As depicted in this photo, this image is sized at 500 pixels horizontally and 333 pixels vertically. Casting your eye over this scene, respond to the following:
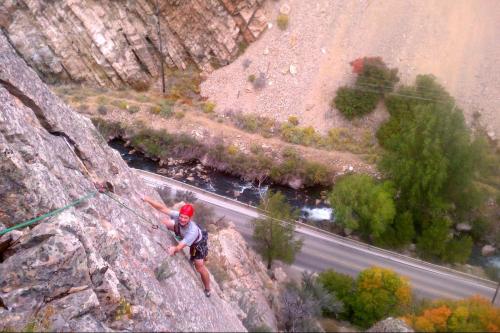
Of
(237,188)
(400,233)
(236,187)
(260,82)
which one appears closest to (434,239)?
(400,233)

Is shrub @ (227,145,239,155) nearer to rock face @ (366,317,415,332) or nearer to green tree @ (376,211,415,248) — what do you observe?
green tree @ (376,211,415,248)

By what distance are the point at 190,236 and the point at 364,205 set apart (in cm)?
1753

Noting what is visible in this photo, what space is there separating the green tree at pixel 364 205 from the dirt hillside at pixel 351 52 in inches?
407

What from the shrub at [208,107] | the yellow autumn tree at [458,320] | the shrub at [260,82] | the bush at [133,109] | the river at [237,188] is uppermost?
the shrub at [260,82]

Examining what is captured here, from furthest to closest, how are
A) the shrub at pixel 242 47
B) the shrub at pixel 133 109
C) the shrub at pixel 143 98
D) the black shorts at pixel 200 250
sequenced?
the shrub at pixel 242 47, the shrub at pixel 143 98, the shrub at pixel 133 109, the black shorts at pixel 200 250

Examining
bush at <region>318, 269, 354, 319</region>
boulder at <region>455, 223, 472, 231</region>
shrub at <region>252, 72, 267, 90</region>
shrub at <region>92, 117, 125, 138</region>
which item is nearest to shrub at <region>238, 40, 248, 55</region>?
shrub at <region>252, 72, 267, 90</region>

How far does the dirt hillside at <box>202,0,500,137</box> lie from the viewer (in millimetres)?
33406

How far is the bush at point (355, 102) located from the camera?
3325 cm

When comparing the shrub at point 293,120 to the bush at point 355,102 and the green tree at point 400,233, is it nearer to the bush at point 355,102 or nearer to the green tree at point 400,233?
the bush at point 355,102

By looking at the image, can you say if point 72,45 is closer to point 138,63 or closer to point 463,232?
point 138,63

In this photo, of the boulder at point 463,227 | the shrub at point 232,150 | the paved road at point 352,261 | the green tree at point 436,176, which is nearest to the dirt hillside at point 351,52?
the shrub at point 232,150

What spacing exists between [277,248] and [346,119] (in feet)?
55.8

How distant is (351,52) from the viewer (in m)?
35.7

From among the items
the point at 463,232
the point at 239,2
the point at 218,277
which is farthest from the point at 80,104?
the point at 463,232
